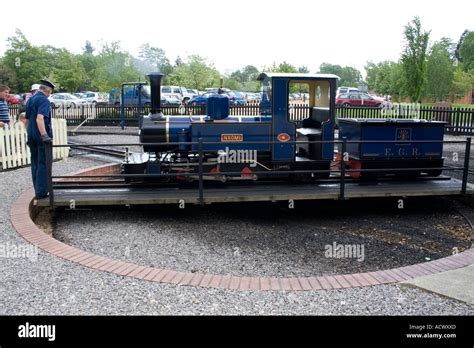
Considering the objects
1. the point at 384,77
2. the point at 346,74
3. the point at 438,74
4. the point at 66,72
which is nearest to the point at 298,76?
the point at 438,74

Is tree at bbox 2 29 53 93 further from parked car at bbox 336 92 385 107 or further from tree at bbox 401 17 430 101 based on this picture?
tree at bbox 401 17 430 101


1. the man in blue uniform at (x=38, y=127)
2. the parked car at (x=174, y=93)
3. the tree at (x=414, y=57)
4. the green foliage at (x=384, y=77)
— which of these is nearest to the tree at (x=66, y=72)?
the parked car at (x=174, y=93)

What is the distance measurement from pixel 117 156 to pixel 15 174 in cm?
337

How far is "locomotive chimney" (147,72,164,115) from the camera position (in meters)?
8.67

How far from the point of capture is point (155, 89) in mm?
8828

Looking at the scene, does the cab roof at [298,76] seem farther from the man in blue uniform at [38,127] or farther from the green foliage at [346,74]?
the green foliage at [346,74]

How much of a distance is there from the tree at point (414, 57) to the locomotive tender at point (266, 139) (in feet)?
68.5

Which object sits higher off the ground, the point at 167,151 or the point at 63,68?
the point at 63,68

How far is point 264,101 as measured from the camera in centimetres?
916

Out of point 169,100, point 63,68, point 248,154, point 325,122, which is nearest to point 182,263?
point 248,154

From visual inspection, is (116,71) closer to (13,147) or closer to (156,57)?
(13,147)

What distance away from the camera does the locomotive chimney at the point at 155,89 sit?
8.67 metres
